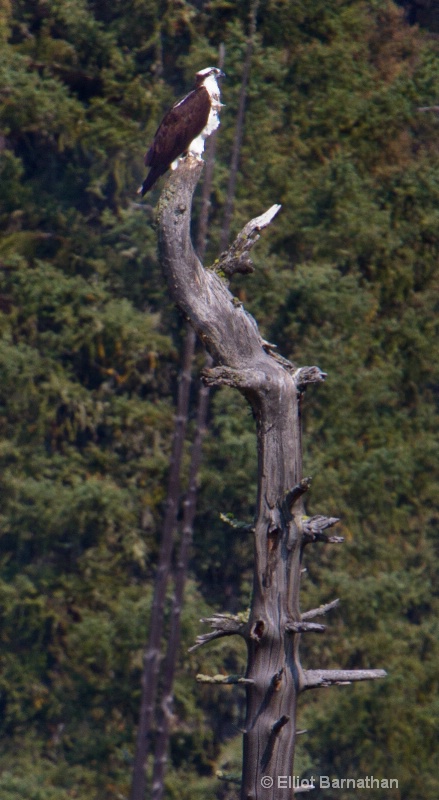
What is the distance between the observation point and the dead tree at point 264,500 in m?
4.01

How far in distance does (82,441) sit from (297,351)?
290cm

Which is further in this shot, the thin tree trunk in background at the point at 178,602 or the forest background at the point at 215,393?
the forest background at the point at 215,393

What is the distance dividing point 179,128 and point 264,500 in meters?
1.97

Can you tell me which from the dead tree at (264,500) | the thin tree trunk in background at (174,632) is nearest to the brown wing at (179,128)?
the dead tree at (264,500)

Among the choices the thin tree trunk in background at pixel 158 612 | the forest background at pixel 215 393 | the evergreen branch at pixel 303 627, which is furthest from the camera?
the forest background at pixel 215 393

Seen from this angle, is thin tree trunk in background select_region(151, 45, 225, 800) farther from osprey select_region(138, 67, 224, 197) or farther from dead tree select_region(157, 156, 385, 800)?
dead tree select_region(157, 156, 385, 800)

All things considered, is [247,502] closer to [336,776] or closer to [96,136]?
[336,776]

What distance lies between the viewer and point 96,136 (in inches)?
445

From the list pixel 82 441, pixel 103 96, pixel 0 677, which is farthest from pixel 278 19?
pixel 0 677

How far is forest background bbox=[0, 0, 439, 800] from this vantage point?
420 inches

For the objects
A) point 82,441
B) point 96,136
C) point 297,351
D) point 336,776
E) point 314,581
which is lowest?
point 336,776

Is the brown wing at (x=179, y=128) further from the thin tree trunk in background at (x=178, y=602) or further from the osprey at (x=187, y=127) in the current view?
the thin tree trunk in background at (x=178, y=602)

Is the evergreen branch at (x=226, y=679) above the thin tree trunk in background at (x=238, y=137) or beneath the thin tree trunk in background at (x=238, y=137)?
beneath

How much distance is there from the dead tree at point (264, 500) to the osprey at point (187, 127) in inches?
16.7
